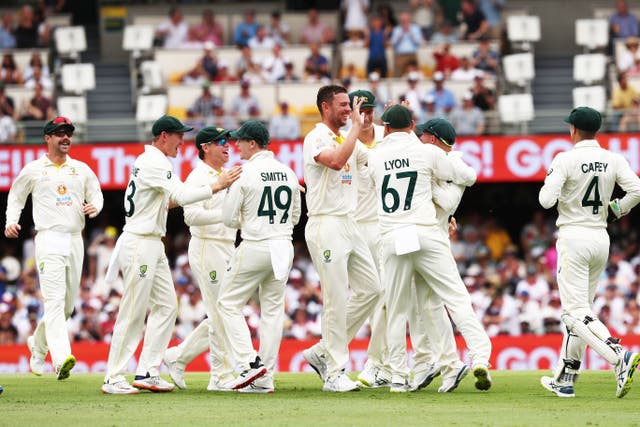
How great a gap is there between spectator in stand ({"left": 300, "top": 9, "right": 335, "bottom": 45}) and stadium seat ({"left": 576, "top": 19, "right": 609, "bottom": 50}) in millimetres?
5088

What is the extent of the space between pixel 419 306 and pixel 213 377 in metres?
2.22

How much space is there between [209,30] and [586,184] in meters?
16.4

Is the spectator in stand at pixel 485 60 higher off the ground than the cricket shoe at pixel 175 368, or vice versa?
the spectator in stand at pixel 485 60

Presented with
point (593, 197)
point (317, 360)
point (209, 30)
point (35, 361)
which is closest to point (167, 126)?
point (317, 360)

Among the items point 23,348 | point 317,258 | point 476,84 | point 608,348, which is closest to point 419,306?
point 317,258

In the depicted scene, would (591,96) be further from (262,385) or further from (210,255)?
(262,385)

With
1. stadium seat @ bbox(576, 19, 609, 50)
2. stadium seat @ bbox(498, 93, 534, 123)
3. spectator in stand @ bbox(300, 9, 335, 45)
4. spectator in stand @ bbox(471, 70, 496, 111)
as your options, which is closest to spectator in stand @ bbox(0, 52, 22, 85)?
spectator in stand @ bbox(300, 9, 335, 45)

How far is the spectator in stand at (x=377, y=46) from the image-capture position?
83.4 feet

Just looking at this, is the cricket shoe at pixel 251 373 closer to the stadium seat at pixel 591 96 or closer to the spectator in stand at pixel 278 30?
the stadium seat at pixel 591 96

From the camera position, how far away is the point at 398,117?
476 inches

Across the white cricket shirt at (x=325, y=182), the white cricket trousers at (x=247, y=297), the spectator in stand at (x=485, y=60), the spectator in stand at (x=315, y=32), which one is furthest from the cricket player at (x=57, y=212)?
the spectator in stand at (x=315, y=32)

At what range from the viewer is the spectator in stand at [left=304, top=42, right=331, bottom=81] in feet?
82.5

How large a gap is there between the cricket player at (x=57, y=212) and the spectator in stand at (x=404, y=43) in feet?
41.3

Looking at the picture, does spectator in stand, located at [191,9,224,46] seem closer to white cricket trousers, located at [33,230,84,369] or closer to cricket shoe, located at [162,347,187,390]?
white cricket trousers, located at [33,230,84,369]
